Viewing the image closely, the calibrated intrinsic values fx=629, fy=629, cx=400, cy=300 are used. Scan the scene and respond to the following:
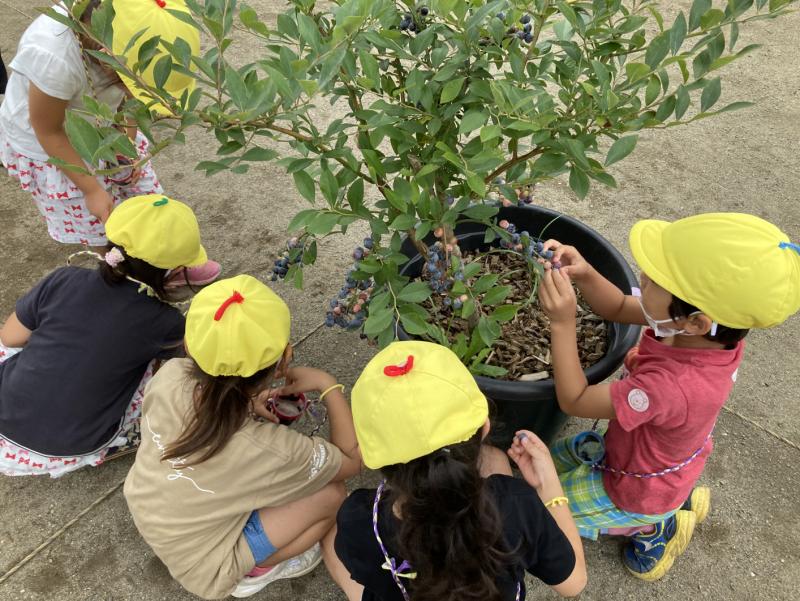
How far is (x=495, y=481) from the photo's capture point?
4.42ft

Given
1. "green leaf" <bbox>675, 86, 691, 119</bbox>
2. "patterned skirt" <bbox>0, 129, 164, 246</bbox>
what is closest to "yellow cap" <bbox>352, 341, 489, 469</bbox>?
"green leaf" <bbox>675, 86, 691, 119</bbox>

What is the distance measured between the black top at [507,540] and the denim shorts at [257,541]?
283 mm

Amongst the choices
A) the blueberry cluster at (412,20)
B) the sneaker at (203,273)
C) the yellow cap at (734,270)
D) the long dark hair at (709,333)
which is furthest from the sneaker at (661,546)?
the sneaker at (203,273)

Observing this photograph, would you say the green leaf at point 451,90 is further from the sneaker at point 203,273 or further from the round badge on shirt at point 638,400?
the sneaker at point 203,273

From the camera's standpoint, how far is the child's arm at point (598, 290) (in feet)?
5.46

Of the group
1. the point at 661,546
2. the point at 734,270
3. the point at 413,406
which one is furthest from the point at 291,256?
the point at 661,546

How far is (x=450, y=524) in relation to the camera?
1.12 m

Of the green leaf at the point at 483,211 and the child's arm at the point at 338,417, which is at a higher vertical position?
the green leaf at the point at 483,211

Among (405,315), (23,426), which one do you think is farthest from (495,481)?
(23,426)

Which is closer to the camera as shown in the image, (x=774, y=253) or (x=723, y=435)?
(x=774, y=253)

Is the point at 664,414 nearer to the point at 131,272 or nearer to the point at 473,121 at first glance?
the point at 473,121

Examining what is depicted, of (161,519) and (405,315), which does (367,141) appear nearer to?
(405,315)

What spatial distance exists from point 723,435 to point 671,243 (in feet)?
3.57

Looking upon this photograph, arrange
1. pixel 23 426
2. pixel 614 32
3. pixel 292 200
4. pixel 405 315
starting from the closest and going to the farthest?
pixel 614 32 < pixel 405 315 < pixel 23 426 < pixel 292 200
